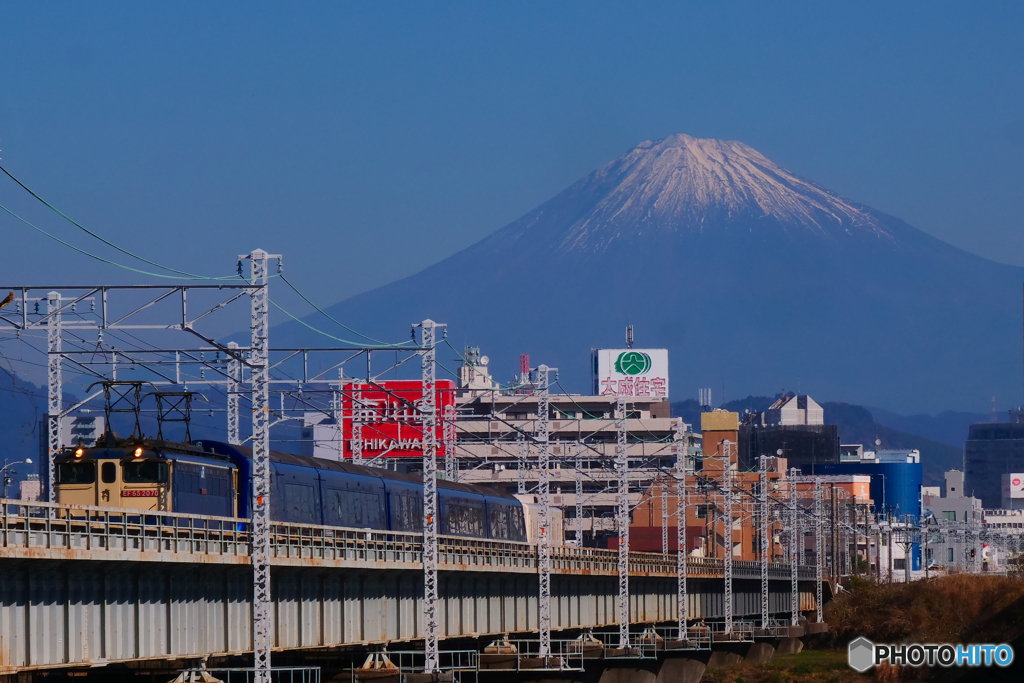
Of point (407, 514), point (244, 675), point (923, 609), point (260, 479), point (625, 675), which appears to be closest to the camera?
point (260, 479)

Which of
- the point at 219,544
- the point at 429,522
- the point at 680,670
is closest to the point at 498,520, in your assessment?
the point at 680,670

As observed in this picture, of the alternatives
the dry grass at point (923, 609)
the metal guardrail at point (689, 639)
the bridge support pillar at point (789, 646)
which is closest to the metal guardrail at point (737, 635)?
the metal guardrail at point (689, 639)

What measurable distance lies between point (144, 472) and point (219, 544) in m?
5.89

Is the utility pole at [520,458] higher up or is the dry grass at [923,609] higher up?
the utility pole at [520,458]

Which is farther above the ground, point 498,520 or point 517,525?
point 498,520

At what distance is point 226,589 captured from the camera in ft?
143

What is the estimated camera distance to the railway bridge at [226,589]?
34969 mm

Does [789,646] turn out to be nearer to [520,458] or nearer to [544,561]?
[520,458]

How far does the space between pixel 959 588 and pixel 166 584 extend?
348ft

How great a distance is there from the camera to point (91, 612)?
37.1 m

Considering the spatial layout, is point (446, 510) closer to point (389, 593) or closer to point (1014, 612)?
point (389, 593)

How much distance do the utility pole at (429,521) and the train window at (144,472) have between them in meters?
10.8

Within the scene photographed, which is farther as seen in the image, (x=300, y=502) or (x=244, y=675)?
(x=300, y=502)

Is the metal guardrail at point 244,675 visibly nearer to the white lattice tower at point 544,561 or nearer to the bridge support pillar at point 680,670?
the white lattice tower at point 544,561
